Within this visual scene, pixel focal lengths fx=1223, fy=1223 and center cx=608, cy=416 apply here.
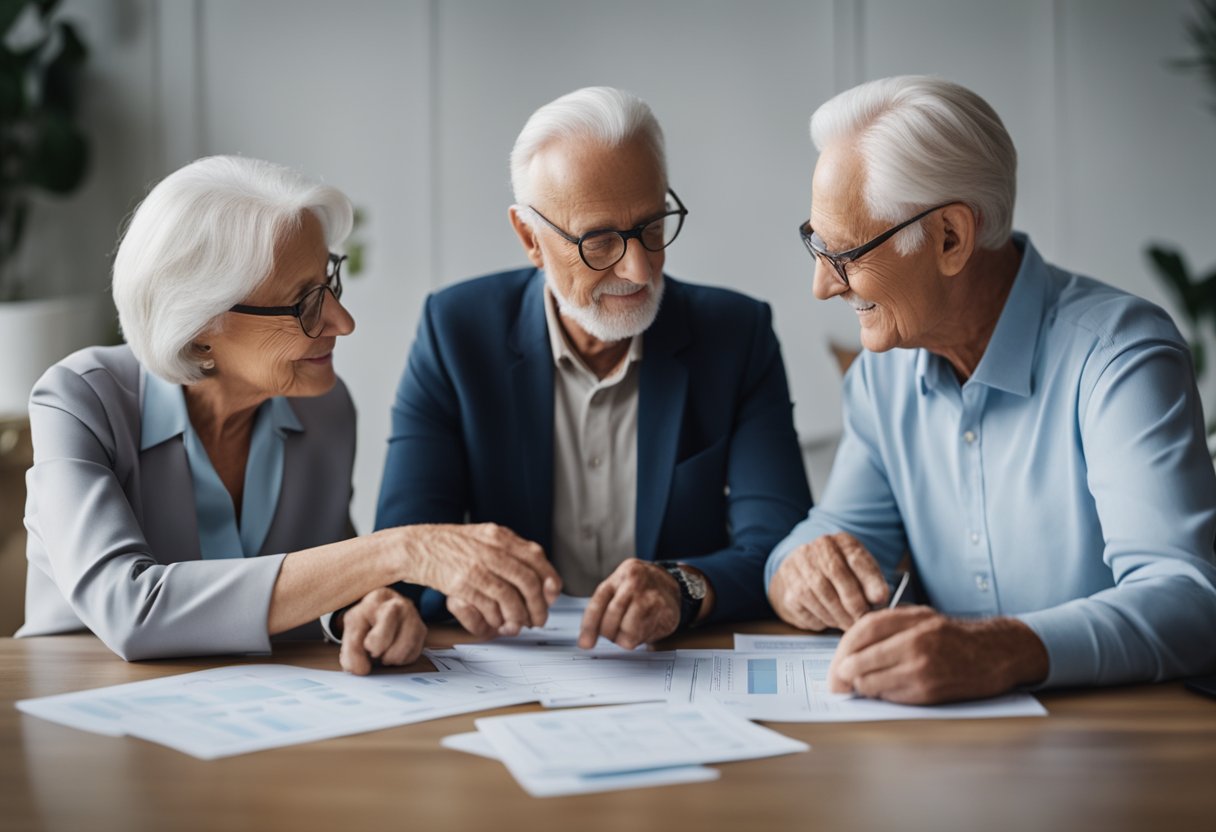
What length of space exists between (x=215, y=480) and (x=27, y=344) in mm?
2671

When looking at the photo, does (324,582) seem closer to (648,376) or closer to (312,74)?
(648,376)

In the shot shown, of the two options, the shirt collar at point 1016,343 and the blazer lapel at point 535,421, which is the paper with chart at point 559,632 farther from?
the shirt collar at point 1016,343

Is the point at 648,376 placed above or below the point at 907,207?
below

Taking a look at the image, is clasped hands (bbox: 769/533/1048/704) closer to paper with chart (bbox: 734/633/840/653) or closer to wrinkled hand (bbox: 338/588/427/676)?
paper with chart (bbox: 734/633/840/653)

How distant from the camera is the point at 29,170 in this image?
478 centimetres

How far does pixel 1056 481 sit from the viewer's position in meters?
1.82

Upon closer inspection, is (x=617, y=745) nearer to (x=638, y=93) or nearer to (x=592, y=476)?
(x=592, y=476)

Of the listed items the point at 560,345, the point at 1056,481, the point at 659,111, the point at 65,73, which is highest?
the point at 65,73

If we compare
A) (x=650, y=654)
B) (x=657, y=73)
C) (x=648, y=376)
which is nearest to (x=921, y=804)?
(x=650, y=654)

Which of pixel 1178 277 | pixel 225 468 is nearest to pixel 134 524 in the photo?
pixel 225 468

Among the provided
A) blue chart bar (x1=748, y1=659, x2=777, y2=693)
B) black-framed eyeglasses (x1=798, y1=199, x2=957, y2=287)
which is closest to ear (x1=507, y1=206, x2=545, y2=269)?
black-framed eyeglasses (x1=798, y1=199, x2=957, y2=287)

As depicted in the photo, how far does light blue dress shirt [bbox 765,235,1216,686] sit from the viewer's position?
4.97 ft

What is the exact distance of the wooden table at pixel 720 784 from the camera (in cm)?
111

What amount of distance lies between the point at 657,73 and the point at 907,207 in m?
3.42
